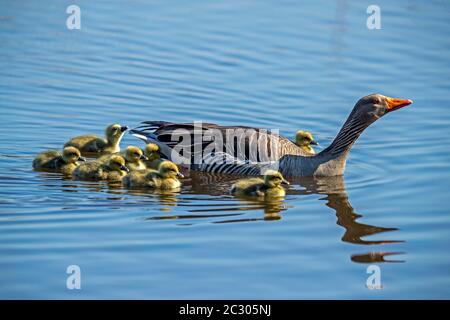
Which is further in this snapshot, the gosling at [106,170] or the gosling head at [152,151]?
the gosling head at [152,151]

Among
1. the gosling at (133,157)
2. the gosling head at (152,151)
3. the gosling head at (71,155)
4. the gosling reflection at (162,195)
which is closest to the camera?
the gosling reflection at (162,195)

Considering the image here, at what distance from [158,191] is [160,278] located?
3.15 metres

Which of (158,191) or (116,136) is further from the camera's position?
(116,136)

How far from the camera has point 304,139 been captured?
14.1 metres

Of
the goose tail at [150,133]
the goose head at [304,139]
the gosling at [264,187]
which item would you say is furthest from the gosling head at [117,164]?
the goose head at [304,139]

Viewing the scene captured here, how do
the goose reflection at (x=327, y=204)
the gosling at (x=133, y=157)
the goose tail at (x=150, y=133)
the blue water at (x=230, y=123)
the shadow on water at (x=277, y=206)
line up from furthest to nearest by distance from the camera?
the goose tail at (x=150, y=133)
the gosling at (x=133, y=157)
the shadow on water at (x=277, y=206)
the goose reflection at (x=327, y=204)
the blue water at (x=230, y=123)

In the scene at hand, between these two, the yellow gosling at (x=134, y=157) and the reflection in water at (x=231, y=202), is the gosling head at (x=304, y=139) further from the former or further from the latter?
the yellow gosling at (x=134, y=157)

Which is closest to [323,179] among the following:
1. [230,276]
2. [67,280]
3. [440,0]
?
[230,276]

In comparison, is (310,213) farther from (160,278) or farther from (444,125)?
(444,125)

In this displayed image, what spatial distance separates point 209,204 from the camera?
12.0m

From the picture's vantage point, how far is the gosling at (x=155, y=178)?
41.0 feet

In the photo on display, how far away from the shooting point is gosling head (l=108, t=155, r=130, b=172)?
41.8 feet

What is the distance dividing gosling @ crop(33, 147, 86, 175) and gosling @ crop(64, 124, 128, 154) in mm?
796

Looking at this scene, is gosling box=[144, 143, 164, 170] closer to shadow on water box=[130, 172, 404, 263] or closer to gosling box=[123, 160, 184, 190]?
shadow on water box=[130, 172, 404, 263]
